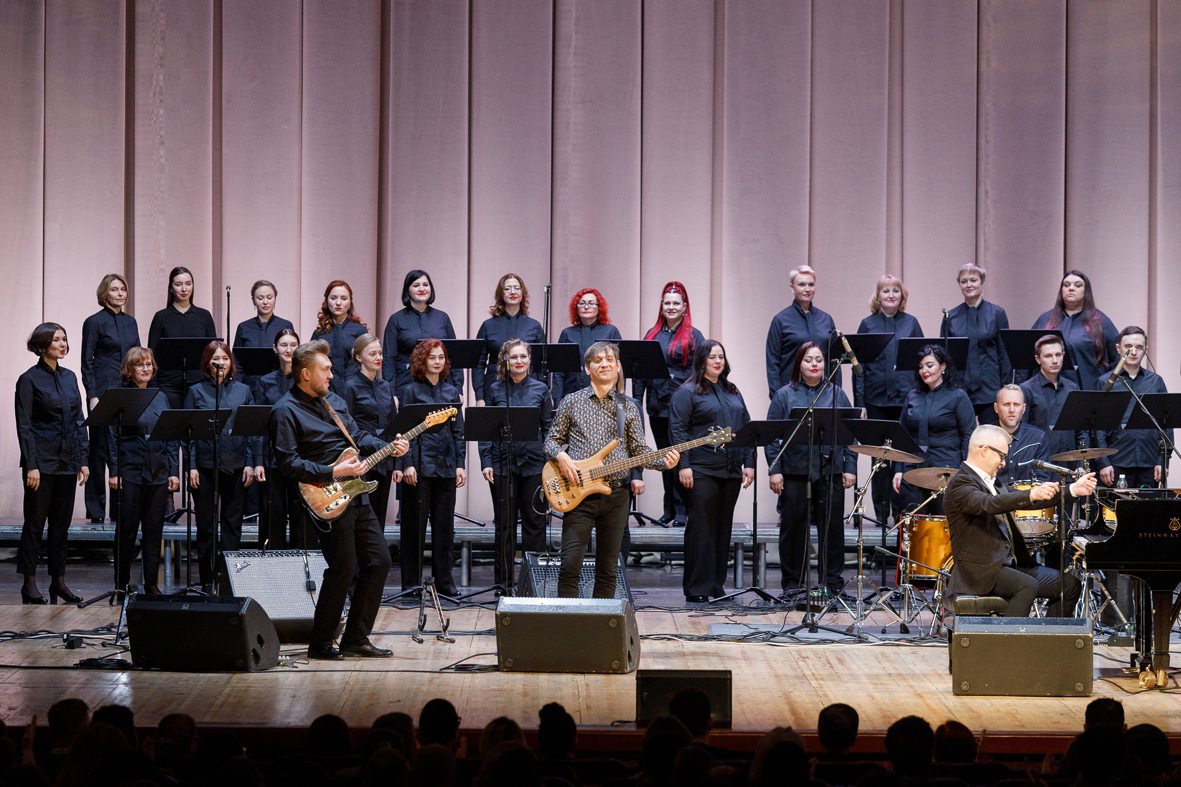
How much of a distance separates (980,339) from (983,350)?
0.08m

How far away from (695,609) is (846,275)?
12.8 ft

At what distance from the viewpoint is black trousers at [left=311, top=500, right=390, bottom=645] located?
573 cm

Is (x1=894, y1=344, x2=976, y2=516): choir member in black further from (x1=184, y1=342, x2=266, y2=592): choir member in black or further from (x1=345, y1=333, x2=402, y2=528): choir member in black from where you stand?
(x1=184, y1=342, x2=266, y2=592): choir member in black

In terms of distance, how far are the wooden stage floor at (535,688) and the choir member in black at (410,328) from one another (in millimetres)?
2390

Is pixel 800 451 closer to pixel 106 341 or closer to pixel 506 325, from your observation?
pixel 506 325

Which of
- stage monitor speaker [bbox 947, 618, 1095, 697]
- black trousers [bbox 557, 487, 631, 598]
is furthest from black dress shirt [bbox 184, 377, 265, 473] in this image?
stage monitor speaker [bbox 947, 618, 1095, 697]

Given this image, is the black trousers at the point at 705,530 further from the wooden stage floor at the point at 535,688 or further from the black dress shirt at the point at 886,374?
the black dress shirt at the point at 886,374

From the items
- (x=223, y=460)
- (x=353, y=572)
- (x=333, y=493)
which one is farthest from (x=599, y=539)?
(x=223, y=460)

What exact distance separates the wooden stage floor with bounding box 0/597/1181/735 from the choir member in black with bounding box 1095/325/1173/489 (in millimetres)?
2041

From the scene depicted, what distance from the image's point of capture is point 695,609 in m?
7.50

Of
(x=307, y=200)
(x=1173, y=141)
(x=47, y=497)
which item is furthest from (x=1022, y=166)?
(x=47, y=497)

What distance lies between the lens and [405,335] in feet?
27.9

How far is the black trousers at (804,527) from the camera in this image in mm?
7703

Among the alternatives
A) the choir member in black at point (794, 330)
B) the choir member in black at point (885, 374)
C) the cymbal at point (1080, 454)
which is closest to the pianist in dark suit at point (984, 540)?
the cymbal at point (1080, 454)
